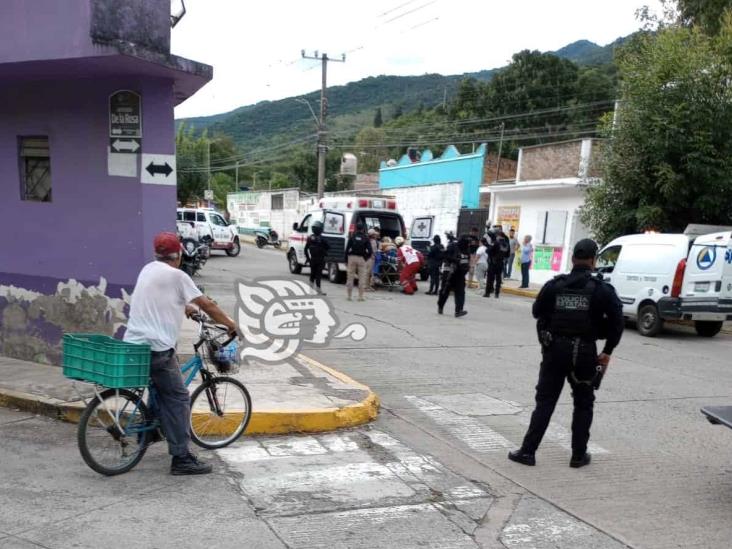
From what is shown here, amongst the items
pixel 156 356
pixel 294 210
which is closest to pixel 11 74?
pixel 156 356

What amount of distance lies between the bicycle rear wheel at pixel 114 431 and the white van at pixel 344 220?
1344cm

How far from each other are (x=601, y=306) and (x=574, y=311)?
0.67 ft

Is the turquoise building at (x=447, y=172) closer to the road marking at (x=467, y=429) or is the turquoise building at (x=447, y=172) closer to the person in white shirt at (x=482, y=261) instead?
the person in white shirt at (x=482, y=261)

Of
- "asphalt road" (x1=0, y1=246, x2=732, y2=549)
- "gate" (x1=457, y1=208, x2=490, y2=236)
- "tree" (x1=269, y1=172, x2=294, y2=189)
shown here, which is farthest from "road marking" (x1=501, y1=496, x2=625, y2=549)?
"tree" (x1=269, y1=172, x2=294, y2=189)

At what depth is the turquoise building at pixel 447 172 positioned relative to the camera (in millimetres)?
27328

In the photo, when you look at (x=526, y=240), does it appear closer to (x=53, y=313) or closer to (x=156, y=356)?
(x=53, y=313)

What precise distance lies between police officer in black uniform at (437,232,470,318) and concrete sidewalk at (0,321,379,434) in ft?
A: 20.1

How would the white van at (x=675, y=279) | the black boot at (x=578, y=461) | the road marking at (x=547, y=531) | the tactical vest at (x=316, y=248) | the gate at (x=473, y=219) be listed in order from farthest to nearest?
1. the gate at (x=473, y=219)
2. the tactical vest at (x=316, y=248)
3. the white van at (x=675, y=279)
4. the black boot at (x=578, y=461)
5. the road marking at (x=547, y=531)

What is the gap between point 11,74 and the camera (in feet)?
22.7

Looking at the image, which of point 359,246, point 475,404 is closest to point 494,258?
point 359,246

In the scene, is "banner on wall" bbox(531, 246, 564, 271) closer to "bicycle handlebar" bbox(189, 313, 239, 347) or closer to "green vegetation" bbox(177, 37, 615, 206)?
"bicycle handlebar" bbox(189, 313, 239, 347)

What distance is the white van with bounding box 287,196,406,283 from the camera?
1869 centimetres

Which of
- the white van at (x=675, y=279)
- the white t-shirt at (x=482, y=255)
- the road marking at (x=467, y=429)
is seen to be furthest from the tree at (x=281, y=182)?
the road marking at (x=467, y=429)

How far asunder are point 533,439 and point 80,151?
5304 millimetres
